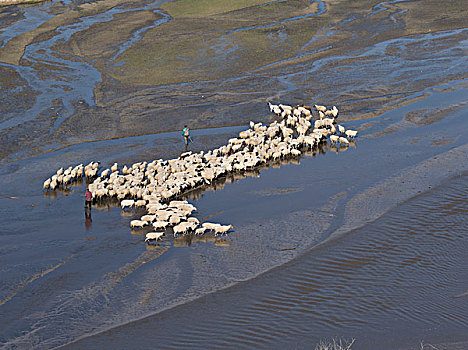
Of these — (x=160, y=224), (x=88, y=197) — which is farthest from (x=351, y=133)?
(x=88, y=197)

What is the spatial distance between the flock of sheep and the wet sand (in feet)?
1.64

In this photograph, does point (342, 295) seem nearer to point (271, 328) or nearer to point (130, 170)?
point (271, 328)

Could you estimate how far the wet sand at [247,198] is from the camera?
13945 millimetres

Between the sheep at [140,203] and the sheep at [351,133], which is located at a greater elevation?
the sheep at [140,203]

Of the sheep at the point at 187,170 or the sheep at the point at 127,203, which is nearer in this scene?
the sheep at the point at 187,170

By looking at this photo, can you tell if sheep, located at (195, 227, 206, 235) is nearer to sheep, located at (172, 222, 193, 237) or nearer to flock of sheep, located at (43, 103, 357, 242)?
flock of sheep, located at (43, 103, 357, 242)

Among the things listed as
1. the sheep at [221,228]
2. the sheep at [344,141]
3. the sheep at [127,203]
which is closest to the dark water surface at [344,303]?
the sheep at [221,228]

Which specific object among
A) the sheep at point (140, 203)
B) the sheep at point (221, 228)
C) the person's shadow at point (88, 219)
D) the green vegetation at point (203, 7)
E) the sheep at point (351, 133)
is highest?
the green vegetation at point (203, 7)

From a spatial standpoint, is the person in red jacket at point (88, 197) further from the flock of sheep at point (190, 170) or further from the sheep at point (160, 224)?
the sheep at point (160, 224)

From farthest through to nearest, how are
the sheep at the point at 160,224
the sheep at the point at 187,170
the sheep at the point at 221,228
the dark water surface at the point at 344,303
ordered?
the sheep at the point at 187,170, the sheep at the point at 160,224, the sheep at the point at 221,228, the dark water surface at the point at 344,303

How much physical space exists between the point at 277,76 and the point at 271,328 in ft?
75.8

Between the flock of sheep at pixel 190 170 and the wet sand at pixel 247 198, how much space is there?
0.50 meters

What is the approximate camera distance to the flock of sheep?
742 inches

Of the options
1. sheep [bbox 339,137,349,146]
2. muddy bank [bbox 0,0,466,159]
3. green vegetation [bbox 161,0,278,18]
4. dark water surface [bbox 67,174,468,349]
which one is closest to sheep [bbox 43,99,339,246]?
sheep [bbox 339,137,349,146]
